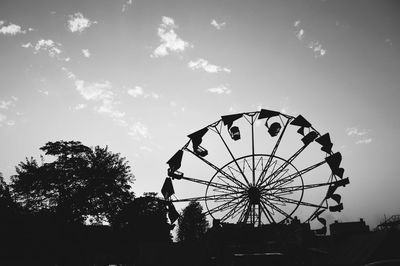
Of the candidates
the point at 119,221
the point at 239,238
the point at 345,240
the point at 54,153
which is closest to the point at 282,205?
the point at 239,238

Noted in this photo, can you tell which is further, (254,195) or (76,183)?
(76,183)

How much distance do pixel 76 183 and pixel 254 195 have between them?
94.6ft

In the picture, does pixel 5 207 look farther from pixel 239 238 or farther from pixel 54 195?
pixel 239 238

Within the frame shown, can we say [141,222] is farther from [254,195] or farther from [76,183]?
[254,195]

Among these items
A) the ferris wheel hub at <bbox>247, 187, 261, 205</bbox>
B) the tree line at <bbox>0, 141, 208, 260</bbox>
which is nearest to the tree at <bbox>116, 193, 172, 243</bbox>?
the tree line at <bbox>0, 141, 208, 260</bbox>

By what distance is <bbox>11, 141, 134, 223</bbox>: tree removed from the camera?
103 ft

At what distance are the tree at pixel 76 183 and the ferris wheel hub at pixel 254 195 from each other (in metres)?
24.4

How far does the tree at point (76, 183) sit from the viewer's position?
103 ft

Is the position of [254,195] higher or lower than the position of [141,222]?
higher

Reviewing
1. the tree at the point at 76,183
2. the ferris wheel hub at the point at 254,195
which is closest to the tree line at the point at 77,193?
the tree at the point at 76,183

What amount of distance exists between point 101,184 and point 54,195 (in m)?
6.02

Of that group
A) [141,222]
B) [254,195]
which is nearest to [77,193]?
[141,222]

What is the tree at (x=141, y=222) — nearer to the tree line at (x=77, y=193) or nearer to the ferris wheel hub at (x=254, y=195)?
the tree line at (x=77, y=193)

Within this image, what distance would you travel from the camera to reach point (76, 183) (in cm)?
3359
